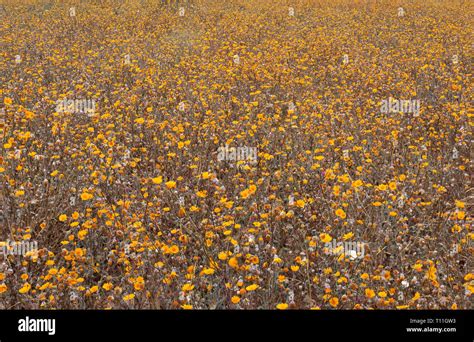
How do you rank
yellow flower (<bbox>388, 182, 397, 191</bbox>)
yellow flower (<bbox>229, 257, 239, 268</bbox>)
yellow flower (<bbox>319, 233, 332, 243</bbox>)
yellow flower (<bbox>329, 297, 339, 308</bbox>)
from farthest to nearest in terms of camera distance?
yellow flower (<bbox>388, 182, 397, 191</bbox>) < yellow flower (<bbox>319, 233, 332, 243</bbox>) < yellow flower (<bbox>229, 257, 239, 268</bbox>) < yellow flower (<bbox>329, 297, 339, 308</bbox>)

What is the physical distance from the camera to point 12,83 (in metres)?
8.31

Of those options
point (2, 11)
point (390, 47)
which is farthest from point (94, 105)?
point (2, 11)

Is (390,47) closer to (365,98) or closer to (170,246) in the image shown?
(365,98)

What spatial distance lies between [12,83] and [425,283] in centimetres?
797

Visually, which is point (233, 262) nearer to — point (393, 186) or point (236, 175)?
point (236, 175)

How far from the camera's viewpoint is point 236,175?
479cm

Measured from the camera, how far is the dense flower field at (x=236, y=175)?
331 centimetres

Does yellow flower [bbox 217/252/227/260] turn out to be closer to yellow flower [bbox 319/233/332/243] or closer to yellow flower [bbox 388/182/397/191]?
yellow flower [bbox 319/233/332/243]

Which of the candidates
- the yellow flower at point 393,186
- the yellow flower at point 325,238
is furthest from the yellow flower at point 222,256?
the yellow flower at point 393,186

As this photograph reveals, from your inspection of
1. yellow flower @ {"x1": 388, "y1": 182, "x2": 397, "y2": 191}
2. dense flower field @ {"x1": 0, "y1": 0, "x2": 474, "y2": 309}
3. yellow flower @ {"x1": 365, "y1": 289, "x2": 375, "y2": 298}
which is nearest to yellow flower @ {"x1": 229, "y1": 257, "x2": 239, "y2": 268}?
dense flower field @ {"x1": 0, "y1": 0, "x2": 474, "y2": 309}

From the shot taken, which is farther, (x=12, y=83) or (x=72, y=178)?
(x=12, y=83)

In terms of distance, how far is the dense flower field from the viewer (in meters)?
3.31

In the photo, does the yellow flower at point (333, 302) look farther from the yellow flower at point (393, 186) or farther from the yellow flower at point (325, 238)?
the yellow flower at point (393, 186)

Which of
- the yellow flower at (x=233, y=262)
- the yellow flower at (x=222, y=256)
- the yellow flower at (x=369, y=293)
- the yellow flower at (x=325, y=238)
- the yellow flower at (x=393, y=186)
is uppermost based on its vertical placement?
the yellow flower at (x=393, y=186)
